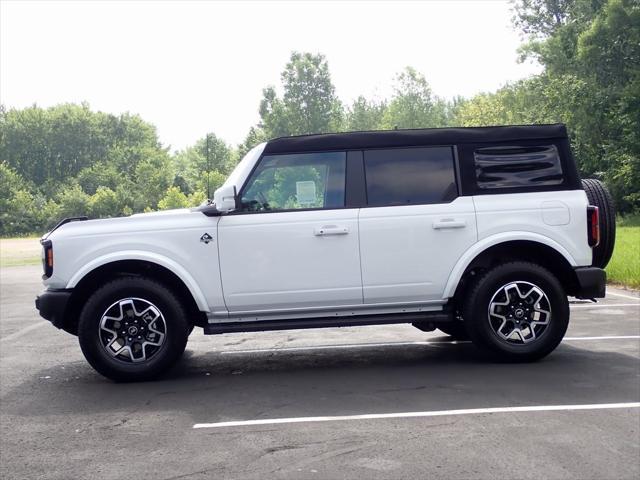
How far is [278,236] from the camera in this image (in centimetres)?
643

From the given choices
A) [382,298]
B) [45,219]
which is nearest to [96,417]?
[382,298]

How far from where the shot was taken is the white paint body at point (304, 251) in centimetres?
643

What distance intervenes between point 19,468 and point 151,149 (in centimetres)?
10424

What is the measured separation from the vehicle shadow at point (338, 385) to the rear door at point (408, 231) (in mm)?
765

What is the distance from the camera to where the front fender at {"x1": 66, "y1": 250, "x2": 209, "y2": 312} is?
638cm

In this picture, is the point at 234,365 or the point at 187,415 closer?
the point at 187,415

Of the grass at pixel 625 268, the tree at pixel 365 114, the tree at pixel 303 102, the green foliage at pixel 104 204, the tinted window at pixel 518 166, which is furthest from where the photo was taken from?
the tree at pixel 365 114

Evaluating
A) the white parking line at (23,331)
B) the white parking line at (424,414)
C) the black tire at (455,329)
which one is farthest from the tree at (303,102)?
the white parking line at (424,414)

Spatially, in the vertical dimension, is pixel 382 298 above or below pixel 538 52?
below

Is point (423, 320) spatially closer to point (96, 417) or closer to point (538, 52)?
point (96, 417)

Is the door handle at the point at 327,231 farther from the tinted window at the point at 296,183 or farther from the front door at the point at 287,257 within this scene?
the tinted window at the point at 296,183

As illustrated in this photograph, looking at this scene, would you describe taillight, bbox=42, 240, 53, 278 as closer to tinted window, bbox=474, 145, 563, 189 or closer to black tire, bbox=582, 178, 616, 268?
tinted window, bbox=474, 145, 563, 189

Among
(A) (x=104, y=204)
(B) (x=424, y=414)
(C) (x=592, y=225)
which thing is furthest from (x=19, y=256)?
(A) (x=104, y=204)

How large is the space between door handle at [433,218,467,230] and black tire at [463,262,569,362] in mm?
516
